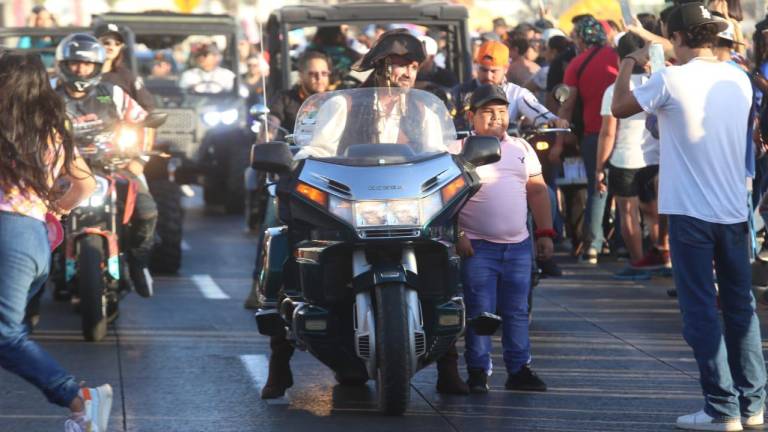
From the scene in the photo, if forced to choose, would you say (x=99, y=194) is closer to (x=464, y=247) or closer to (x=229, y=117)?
(x=464, y=247)

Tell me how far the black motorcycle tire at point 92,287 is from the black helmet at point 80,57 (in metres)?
1.28

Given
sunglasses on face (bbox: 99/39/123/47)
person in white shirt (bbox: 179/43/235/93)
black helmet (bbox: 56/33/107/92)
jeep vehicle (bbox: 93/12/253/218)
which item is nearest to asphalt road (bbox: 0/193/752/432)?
black helmet (bbox: 56/33/107/92)

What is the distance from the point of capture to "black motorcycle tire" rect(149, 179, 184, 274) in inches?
546

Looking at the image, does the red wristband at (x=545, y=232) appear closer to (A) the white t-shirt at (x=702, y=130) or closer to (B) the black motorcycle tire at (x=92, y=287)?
(A) the white t-shirt at (x=702, y=130)

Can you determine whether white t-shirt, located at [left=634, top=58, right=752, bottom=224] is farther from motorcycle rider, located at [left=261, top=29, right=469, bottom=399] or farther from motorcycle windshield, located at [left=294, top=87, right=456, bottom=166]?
motorcycle rider, located at [left=261, top=29, right=469, bottom=399]

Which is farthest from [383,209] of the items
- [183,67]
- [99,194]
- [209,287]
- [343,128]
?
[183,67]

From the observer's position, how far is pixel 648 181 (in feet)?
43.8

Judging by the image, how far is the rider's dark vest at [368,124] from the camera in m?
8.31

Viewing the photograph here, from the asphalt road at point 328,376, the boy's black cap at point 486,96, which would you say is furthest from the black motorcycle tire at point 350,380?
the boy's black cap at point 486,96

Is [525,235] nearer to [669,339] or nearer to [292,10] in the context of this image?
[669,339]

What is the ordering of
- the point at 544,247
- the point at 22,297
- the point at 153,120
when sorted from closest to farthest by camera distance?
1. the point at 22,297
2. the point at 544,247
3. the point at 153,120

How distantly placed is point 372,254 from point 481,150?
712 mm

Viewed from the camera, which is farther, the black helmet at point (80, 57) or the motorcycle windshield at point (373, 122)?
the black helmet at point (80, 57)

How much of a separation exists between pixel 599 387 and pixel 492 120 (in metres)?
1.41
